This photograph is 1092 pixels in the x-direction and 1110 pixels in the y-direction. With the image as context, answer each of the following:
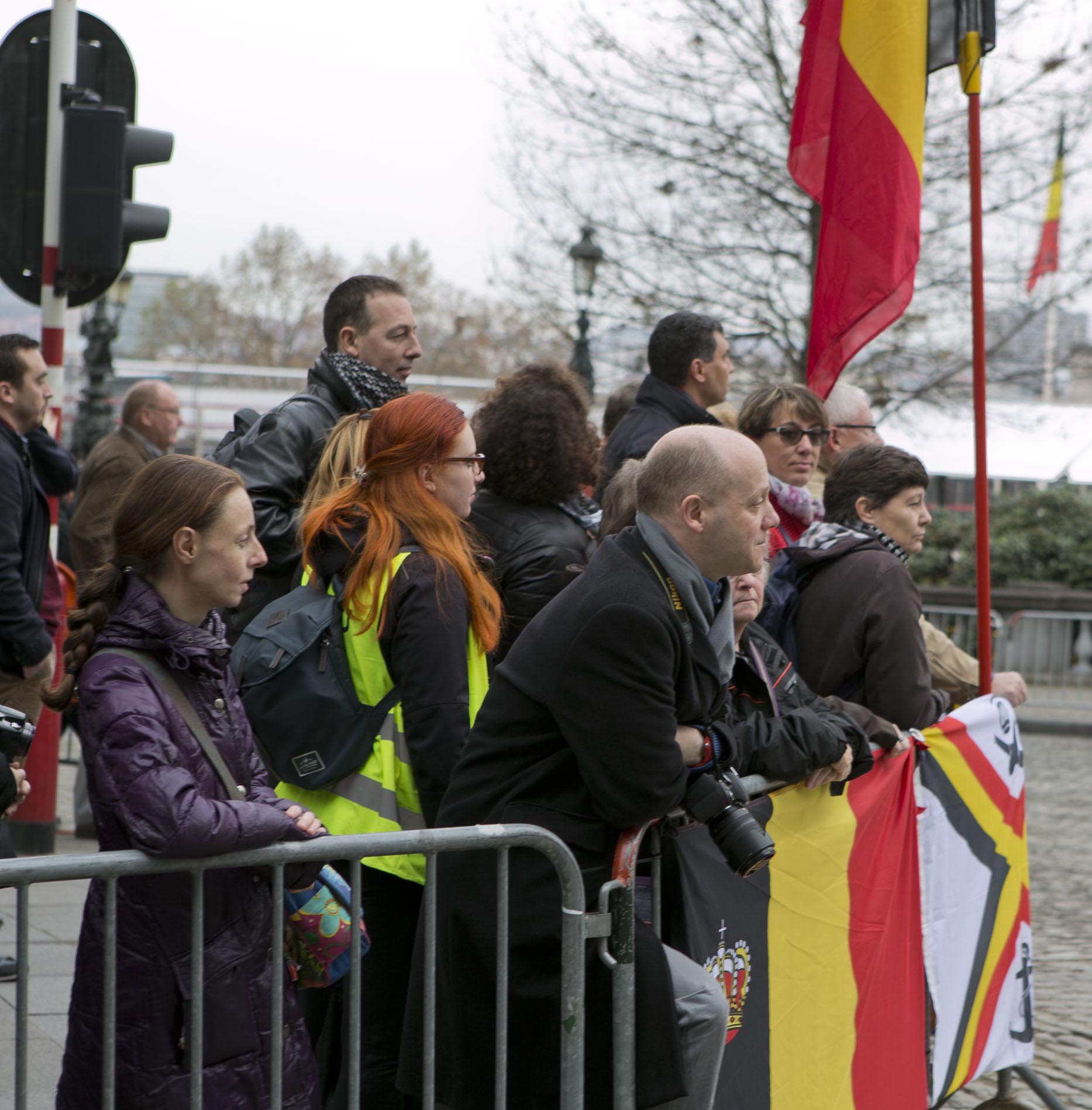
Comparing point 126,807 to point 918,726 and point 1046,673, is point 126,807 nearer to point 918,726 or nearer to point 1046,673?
point 918,726

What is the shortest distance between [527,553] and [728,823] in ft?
4.03

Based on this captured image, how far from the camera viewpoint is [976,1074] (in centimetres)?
440

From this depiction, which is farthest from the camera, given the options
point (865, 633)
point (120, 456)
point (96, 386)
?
point (96, 386)

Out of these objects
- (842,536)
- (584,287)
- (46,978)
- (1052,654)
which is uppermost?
(584,287)

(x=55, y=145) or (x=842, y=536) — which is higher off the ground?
(x=55, y=145)

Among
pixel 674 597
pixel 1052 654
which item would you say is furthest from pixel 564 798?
pixel 1052 654

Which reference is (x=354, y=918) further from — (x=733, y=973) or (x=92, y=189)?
(x=92, y=189)

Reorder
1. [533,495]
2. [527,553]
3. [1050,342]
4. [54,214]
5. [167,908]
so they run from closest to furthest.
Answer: [167,908] < [527,553] < [533,495] < [54,214] < [1050,342]

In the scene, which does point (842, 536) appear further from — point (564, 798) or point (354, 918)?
point (354, 918)

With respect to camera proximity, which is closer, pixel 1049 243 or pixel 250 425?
pixel 250 425

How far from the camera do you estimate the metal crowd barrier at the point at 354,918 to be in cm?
244

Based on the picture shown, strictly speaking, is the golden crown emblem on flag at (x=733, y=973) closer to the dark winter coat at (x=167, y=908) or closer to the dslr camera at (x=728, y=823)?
the dslr camera at (x=728, y=823)

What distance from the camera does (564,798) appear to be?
3.03m

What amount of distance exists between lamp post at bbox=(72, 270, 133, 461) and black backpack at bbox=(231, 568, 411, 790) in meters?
17.7
